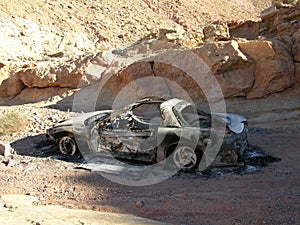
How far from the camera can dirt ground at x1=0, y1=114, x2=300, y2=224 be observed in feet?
15.1

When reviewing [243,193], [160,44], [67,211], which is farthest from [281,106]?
[67,211]

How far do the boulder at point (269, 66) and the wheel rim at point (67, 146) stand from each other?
6145 millimetres

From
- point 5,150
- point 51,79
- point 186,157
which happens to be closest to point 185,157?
point 186,157

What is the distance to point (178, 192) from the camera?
562 cm

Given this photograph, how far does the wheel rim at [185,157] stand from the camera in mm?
6531

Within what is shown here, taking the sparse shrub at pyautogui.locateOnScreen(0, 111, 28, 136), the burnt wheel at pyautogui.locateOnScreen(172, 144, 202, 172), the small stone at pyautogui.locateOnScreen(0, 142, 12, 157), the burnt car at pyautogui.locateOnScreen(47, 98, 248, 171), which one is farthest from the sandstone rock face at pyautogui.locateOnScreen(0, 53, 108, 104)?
the burnt wheel at pyautogui.locateOnScreen(172, 144, 202, 172)

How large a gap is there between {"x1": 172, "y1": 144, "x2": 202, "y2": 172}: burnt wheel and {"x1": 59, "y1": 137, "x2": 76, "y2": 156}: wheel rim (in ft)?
7.22

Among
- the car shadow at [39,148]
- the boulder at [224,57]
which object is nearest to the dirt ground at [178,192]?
the car shadow at [39,148]

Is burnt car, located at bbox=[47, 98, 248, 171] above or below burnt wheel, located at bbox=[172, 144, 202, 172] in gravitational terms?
above

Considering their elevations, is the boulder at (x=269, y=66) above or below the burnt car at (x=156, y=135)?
above

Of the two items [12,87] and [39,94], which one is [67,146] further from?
[12,87]

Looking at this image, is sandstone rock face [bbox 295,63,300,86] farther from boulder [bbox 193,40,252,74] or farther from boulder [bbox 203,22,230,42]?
boulder [bbox 203,22,230,42]

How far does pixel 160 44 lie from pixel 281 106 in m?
5.47

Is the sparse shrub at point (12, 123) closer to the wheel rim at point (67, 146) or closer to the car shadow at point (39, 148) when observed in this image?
the car shadow at point (39, 148)
